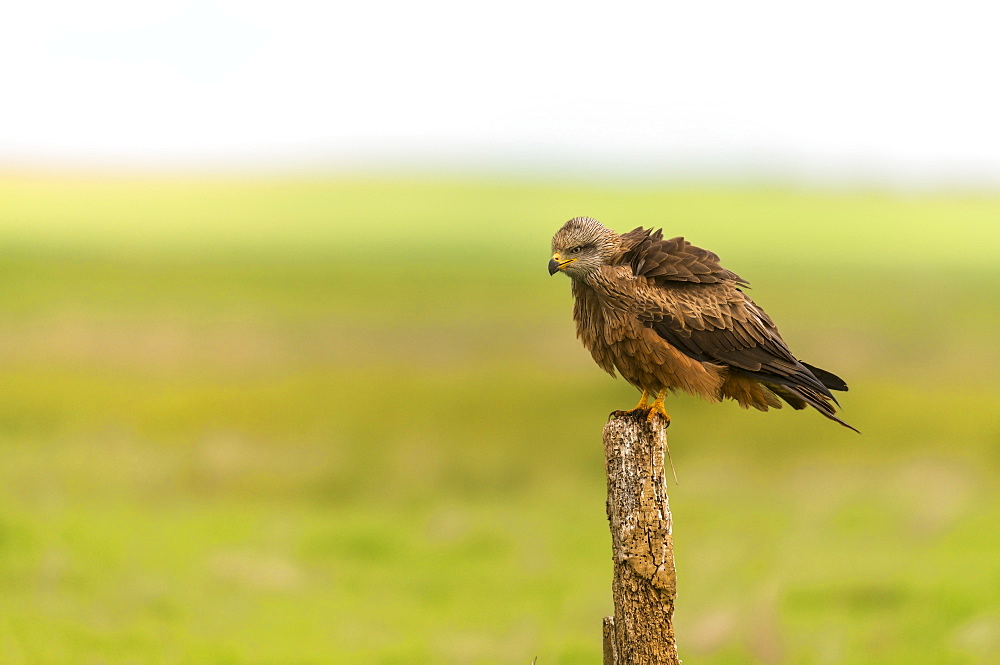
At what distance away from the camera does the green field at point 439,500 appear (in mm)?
11680

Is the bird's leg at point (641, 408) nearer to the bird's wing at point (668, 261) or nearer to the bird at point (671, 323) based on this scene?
the bird at point (671, 323)

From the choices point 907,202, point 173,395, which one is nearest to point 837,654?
point 173,395

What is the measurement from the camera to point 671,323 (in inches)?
296

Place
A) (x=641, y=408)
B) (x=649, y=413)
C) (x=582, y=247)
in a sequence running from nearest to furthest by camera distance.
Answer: (x=649, y=413) → (x=641, y=408) → (x=582, y=247)

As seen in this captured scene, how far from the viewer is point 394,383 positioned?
79.7 feet

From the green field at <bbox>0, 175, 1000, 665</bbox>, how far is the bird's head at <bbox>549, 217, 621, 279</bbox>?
16.6ft

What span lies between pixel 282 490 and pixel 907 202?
5555 inches

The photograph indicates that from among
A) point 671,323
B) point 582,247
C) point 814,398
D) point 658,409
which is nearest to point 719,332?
point 671,323

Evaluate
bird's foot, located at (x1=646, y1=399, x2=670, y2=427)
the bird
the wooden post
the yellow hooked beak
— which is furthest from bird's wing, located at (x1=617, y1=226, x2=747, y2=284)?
the wooden post

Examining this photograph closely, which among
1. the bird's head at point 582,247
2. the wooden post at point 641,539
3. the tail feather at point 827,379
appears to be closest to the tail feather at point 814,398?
the tail feather at point 827,379

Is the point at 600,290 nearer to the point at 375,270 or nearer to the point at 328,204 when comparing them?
the point at 375,270

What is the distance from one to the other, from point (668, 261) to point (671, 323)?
1.66ft

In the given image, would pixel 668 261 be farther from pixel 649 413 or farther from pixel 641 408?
pixel 649 413

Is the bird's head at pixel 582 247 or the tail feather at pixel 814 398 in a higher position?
the bird's head at pixel 582 247
